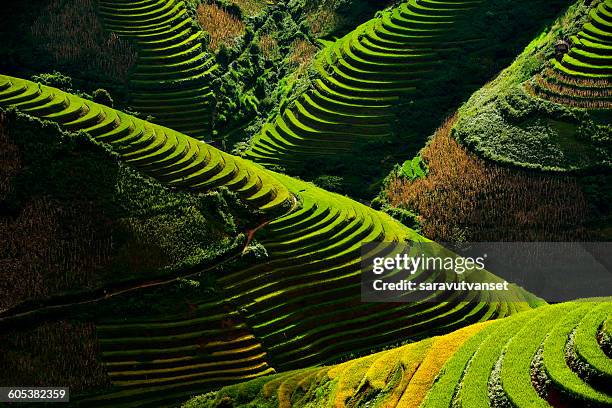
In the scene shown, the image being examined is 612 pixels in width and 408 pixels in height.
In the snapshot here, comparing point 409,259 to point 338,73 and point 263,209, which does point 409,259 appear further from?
point 338,73

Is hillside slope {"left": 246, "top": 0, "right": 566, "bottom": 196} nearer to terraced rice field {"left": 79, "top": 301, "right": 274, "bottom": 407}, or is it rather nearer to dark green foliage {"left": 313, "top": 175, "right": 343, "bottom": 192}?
dark green foliage {"left": 313, "top": 175, "right": 343, "bottom": 192}

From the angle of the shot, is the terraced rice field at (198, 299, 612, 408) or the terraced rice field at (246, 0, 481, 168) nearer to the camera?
the terraced rice field at (198, 299, 612, 408)

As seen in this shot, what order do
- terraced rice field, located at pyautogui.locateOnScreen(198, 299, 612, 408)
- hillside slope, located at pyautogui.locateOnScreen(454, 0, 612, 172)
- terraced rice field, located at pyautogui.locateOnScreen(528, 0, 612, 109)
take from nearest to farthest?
terraced rice field, located at pyautogui.locateOnScreen(198, 299, 612, 408) < hillside slope, located at pyautogui.locateOnScreen(454, 0, 612, 172) < terraced rice field, located at pyautogui.locateOnScreen(528, 0, 612, 109)

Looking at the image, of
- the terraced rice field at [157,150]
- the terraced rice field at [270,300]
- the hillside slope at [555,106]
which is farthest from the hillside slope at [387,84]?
the terraced rice field at [270,300]

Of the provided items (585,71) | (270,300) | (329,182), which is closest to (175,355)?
(270,300)

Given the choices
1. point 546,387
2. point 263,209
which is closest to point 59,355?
point 263,209

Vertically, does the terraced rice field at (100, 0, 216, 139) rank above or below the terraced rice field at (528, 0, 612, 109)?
below

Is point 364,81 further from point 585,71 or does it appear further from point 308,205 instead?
point 308,205

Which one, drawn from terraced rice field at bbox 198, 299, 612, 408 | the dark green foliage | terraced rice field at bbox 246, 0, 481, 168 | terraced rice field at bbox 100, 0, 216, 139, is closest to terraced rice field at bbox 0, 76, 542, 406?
terraced rice field at bbox 198, 299, 612, 408
